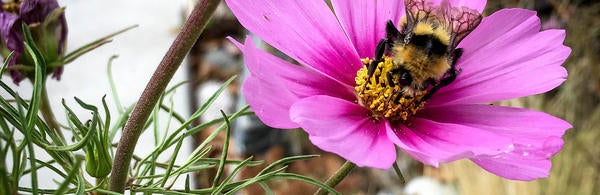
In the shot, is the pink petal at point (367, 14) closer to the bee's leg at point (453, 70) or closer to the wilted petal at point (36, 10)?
the bee's leg at point (453, 70)

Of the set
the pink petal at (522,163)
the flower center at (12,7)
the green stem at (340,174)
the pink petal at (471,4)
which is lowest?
the pink petal at (522,163)

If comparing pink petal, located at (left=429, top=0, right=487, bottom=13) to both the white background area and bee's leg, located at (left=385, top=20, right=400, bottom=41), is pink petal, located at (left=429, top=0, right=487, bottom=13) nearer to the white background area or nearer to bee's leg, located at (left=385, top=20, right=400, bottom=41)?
bee's leg, located at (left=385, top=20, right=400, bottom=41)

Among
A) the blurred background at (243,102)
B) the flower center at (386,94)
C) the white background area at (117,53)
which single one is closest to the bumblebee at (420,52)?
the flower center at (386,94)

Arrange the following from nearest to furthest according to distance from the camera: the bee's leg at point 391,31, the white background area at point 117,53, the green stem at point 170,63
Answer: the green stem at point 170,63
the bee's leg at point 391,31
the white background area at point 117,53

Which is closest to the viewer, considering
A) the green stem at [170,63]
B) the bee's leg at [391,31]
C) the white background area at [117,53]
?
the green stem at [170,63]

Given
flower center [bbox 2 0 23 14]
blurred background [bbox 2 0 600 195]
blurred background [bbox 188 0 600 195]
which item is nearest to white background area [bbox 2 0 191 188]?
blurred background [bbox 2 0 600 195]
